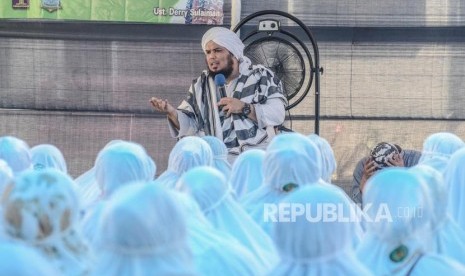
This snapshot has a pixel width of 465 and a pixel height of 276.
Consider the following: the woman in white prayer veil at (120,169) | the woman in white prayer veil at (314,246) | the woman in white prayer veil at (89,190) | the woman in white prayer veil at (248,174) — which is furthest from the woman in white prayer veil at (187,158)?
the woman in white prayer veil at (314,246)

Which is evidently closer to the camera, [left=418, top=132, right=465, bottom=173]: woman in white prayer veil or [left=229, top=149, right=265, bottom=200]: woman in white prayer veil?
[left=229, top=149, right=265, bottom=200]: woman in white prayer veil

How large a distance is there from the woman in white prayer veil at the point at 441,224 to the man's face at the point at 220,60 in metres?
2.53

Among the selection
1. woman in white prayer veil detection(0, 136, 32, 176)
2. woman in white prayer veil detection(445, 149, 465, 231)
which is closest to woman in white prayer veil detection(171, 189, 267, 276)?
woman in white prayer veil detection(445, 149, 465, 231)

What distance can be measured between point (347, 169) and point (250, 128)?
57.1 inches

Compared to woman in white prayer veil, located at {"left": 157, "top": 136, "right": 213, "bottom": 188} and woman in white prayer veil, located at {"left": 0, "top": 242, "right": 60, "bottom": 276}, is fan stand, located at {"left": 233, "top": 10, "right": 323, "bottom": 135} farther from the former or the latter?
woman in white prayer veil, located at {"left": 0, "top": 242, "right": 60, "bottom": 276}

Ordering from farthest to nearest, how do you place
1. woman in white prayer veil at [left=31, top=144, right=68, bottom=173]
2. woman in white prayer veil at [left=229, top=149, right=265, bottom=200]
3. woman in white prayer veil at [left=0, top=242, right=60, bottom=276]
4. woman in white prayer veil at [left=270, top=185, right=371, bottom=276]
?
1. woman in white prayer veil at [left=31, top=144, right=68, bottom=173]
2. woman in white prayer veil at [left=229, top=149, right=265, bottom=200]
3. woman in white prayer veil at [left=270, top=185, right=371, bottom=276]
4. woman in white prayer veil at [left=0, top=242, right=60, bottom=276]

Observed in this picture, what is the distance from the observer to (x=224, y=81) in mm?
5492

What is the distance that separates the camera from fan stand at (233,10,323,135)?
19.4 feet

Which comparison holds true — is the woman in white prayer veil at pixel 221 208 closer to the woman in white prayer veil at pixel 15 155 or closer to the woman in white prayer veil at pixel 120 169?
the woman in white prayer veil at pixel 120 169

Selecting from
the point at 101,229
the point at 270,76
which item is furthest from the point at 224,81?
the point at 101,229

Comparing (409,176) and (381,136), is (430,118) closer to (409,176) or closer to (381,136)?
(381,136)

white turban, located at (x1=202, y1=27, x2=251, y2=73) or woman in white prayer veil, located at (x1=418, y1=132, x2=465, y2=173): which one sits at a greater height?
white turban, located at (x1=202, y1=27, x2=251, y2=73)

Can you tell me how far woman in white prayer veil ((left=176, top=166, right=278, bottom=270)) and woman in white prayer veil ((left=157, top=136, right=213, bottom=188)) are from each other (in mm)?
1000

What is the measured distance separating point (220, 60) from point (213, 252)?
273 centimetres
